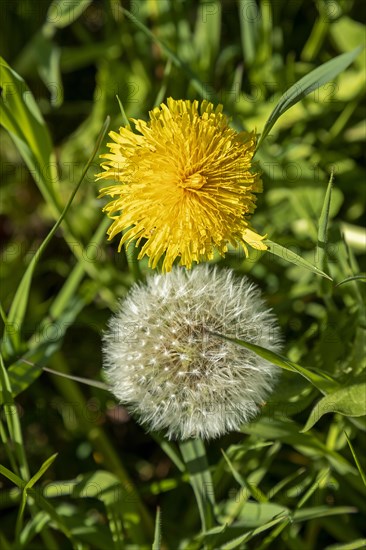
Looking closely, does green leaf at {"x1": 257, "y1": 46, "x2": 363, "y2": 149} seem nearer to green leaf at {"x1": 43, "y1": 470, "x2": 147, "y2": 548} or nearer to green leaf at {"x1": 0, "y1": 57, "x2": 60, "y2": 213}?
green leaf at {"x1": 0, "y1": 57, "x2": 60, "y2": 213}

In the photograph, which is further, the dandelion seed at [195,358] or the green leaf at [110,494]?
the green leaf at [110,494]

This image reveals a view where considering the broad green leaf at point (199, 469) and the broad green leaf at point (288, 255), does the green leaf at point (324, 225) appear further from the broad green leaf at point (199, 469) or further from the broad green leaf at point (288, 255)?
the broad green leaf at point (199, 469)

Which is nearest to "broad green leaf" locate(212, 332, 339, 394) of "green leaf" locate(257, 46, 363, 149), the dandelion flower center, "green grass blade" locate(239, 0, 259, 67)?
the dandelion flower center

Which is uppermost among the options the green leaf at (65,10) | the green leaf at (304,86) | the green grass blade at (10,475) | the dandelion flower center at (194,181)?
the green leaf at (65,10)

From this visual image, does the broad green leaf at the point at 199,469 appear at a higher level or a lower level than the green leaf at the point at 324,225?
lower

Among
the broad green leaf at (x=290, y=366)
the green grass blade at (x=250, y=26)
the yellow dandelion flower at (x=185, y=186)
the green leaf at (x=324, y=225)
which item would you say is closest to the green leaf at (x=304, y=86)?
the yellow dandelion flower at (x=185, y=186)

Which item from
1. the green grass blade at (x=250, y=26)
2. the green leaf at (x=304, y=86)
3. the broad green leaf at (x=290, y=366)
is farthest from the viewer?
the green grass blade at (x=250, y=26)
